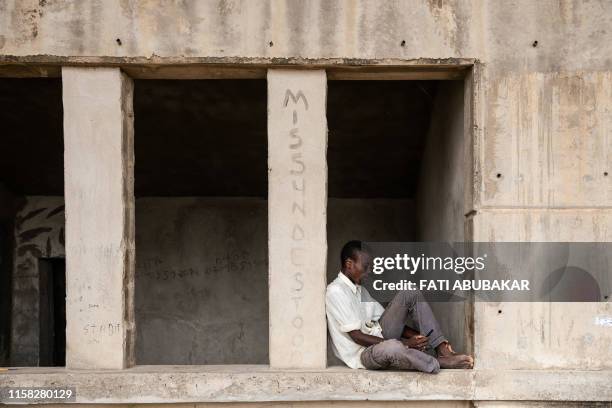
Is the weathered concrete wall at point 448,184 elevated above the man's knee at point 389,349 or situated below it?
above

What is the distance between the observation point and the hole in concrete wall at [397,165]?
20.2ft

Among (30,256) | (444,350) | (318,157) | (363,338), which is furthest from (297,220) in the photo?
(30,256)

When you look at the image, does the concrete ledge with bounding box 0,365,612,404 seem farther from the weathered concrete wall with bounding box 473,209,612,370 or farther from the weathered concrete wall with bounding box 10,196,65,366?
the weathered concrete wall with bounding box 10,196,65,366

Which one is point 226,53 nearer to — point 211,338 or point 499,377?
point 499,377

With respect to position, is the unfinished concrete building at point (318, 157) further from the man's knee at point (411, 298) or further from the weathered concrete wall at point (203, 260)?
the weathered concrete wall at point (203, 260)

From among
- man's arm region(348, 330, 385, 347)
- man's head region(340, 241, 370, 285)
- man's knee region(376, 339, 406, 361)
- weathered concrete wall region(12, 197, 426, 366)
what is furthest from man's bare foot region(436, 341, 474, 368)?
weathered concrete wall region(12, 197, 426, 366)

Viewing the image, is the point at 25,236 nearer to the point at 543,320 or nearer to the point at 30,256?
the point at 30,256

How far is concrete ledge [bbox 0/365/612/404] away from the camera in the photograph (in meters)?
5.05

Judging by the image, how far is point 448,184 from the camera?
6.37 m

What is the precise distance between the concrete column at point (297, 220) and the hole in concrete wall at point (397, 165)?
3.95 feet

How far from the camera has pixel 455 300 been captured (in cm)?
579

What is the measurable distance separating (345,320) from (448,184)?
182 cm

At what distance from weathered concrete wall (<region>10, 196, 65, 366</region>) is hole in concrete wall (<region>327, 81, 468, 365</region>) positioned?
3.47 meters

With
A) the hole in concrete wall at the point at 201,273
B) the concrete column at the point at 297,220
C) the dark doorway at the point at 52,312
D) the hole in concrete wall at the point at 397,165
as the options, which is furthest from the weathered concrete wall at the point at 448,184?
the dark doorway at the point at 52,312
